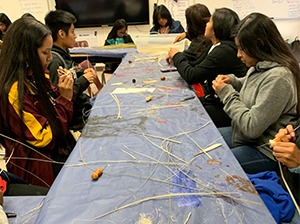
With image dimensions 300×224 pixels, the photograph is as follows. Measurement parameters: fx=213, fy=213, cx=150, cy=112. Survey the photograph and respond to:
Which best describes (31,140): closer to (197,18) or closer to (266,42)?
(266,42)

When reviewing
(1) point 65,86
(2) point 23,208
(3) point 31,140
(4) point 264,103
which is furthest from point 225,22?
(2) point 23,208

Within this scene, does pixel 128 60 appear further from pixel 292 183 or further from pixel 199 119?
pixel 292 183

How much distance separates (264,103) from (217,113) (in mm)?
772

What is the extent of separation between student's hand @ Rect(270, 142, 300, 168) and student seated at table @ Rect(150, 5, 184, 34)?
11.3 feet

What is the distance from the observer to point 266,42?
1.11 m

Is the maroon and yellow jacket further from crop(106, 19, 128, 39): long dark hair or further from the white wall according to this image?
the white wall

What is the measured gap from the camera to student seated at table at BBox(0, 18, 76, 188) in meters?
1.13

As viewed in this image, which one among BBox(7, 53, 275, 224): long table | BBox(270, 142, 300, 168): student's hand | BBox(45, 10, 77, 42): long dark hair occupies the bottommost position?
BBox(7, 53, 275, 224): long table

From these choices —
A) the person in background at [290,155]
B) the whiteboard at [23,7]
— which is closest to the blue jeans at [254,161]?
the person in background at [290,155]

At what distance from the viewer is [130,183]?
82 cm

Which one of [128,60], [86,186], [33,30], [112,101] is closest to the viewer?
[86,186]

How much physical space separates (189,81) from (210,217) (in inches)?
48.7

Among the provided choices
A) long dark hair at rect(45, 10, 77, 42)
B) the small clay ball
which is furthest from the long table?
long dark hair at rect(45, 10, 77, 42)

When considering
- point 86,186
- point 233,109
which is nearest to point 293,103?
point 233,109
